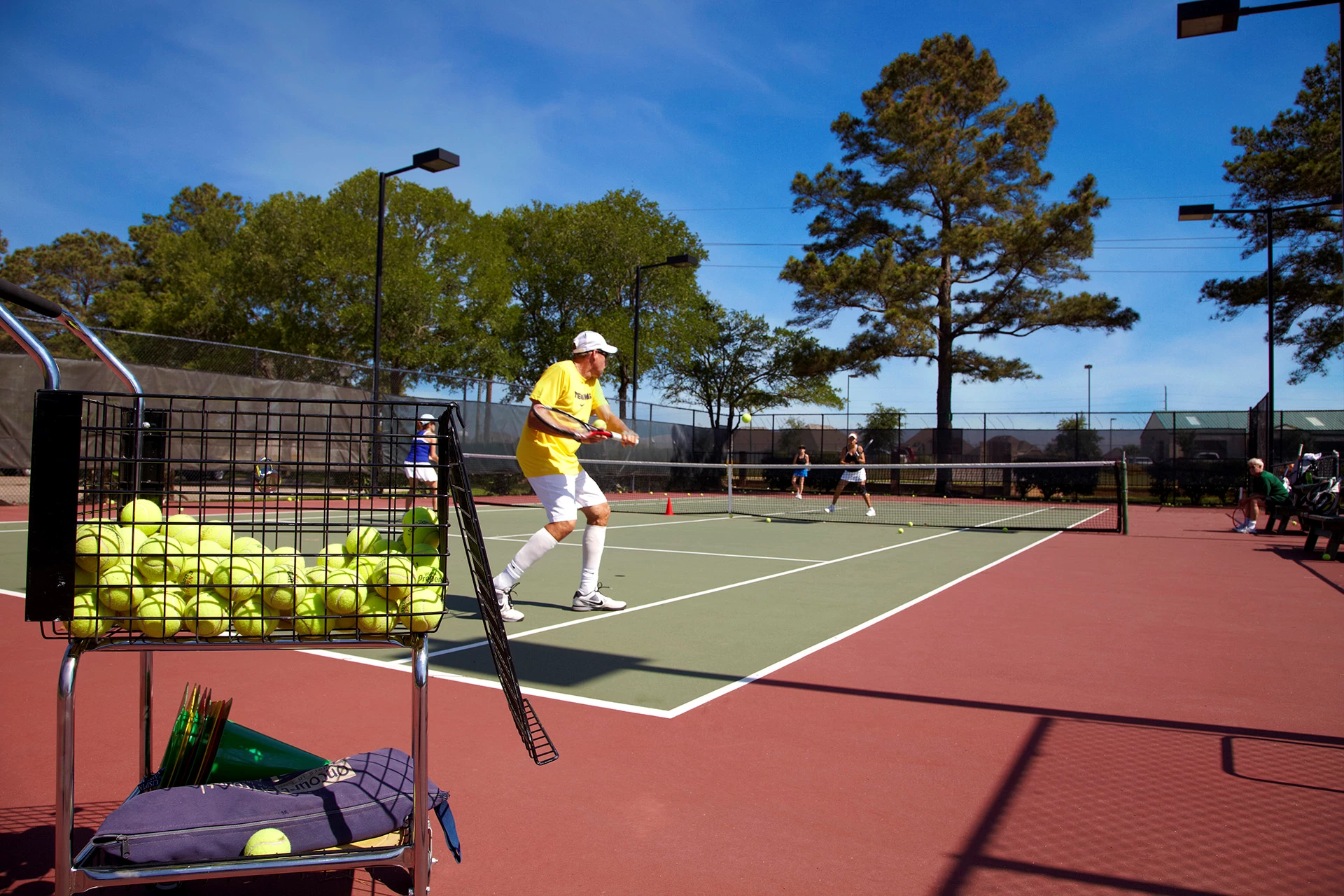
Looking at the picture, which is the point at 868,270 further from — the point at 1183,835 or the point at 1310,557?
the point at 1183,835

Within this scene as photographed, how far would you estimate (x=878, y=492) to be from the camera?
30516mm

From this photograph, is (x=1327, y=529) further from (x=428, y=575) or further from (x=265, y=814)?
(x=265, y=814)

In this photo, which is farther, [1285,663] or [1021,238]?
[1021,238]

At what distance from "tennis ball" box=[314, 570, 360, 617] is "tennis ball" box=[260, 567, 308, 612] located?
0.14ft

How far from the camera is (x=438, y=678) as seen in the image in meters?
4.15

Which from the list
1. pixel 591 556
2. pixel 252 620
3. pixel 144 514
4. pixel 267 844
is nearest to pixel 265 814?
pixel 267 844

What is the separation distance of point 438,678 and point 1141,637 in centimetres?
449

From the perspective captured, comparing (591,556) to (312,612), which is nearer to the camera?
(312,612)

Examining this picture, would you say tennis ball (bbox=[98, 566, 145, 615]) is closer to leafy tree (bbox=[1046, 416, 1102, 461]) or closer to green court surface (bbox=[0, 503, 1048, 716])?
green court surface (bbox=[0, 503, 1048, 716])

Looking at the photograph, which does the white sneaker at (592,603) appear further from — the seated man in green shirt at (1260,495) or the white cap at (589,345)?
the seated man in green shirt at (1260,495)

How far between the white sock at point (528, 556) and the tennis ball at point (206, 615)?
12.3 ft

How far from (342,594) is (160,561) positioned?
15.3 inches

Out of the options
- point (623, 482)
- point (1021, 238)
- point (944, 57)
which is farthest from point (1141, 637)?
point (944, 57)

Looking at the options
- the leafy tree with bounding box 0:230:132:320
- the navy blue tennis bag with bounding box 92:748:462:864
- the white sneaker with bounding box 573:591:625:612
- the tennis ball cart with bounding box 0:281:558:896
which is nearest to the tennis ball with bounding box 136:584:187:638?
the tennis ball cart with bounding box 0:281:558:896
